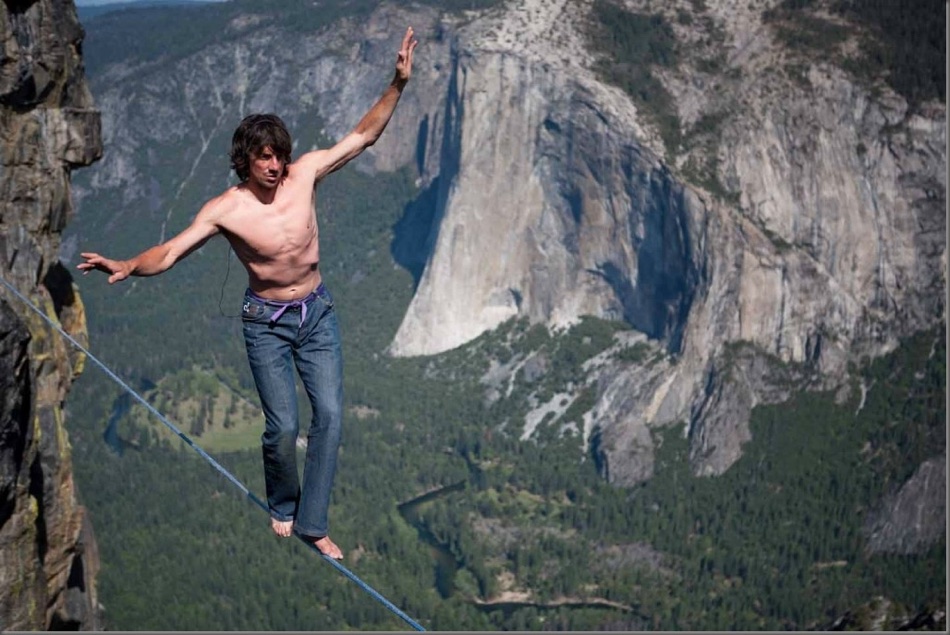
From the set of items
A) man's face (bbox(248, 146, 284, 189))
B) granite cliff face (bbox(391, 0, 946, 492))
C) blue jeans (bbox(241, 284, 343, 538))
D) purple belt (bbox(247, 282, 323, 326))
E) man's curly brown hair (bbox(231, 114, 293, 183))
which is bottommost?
granite cliff face (bbox(391, 0, 946, 492))

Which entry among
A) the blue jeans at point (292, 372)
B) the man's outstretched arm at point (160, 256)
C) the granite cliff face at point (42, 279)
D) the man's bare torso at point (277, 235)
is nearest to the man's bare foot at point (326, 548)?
the blue jeans at point (292, 372)

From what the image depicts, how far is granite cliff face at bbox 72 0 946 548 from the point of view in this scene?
426ft

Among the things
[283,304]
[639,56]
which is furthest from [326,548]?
[639,56]

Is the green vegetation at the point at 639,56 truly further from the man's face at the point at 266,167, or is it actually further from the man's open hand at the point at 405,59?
the man's face at the point at 266,167

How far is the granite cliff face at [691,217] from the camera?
426 ft

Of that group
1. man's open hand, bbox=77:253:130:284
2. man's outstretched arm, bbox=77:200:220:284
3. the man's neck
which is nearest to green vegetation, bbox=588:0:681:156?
the man's neck

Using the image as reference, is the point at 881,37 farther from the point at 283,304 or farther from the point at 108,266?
the point at 108,266

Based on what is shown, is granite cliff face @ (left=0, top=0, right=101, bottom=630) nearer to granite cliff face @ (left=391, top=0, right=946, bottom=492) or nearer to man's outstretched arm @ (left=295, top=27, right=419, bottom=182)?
man's outstretched arm @ (left=295, top=27, right=419, bottom=182)

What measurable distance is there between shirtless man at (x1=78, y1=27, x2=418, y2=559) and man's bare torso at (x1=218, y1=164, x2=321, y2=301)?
0.01m

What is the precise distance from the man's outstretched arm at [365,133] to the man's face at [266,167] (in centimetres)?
66

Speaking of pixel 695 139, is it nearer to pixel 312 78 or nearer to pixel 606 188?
pixel 606 188

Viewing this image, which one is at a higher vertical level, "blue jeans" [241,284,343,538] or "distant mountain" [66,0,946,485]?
"blue jeans" [241,284,343,538]

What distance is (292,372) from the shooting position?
19.3 metres

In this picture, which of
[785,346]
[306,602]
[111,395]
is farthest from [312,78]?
[306,602]
